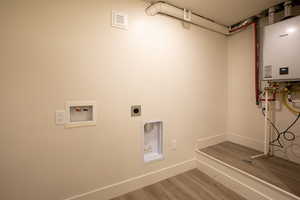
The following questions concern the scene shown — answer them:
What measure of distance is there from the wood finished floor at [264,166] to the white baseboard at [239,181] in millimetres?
63

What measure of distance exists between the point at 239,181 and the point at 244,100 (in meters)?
1.44

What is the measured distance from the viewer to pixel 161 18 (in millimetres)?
2094

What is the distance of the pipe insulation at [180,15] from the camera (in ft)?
6.27

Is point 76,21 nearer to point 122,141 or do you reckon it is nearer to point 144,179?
point 122,141

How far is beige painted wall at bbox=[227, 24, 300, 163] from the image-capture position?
98.1 inches

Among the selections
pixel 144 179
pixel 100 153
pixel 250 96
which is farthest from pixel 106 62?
pixel 250 96

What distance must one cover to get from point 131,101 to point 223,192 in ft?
5.45

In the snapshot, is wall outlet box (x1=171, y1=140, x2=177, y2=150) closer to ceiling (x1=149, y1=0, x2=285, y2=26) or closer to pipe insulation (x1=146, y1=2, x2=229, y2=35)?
pipe insulation (x1=146, y1=2, x2=229, y2=35)

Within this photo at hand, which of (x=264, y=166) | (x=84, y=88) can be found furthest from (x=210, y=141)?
(x=84, y=88)

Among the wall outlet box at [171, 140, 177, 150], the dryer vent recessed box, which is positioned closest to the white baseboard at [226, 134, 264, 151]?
the dryer vent recessed box

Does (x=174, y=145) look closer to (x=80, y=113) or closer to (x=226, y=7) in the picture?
(x=80, y=113)

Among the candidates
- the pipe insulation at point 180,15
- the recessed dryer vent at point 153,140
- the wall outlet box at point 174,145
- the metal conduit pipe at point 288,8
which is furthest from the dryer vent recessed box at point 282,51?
the recessed dryer vent at point 153,140

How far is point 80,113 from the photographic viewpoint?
5.40 feet

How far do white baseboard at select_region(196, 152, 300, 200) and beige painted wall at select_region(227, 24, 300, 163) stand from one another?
0.92 metres
